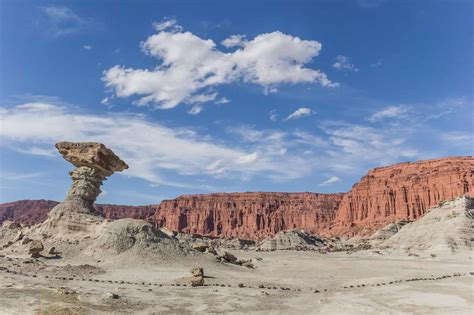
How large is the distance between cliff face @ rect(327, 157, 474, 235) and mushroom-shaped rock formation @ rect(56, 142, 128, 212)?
11507cm

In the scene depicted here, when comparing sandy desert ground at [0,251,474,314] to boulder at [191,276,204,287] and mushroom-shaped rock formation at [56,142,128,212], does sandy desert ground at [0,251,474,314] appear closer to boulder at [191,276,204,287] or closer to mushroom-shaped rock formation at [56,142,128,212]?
boulder at [191,276,204,287]

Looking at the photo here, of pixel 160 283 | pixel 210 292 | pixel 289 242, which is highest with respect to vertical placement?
pixel 289 242

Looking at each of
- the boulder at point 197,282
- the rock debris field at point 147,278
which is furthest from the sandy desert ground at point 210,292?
the boulder at point 197,282

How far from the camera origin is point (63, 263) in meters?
31.8

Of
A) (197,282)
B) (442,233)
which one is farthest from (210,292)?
(442,233)

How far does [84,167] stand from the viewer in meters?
41.4

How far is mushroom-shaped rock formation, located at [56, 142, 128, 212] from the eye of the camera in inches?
1609

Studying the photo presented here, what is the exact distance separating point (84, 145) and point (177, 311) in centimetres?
2766

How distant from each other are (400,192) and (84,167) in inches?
5497

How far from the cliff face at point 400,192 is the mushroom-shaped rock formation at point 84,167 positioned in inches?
4530

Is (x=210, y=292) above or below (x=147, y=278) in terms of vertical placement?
below

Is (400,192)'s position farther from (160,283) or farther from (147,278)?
(160,283)

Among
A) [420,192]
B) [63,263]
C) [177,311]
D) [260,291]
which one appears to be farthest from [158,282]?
[420,192]

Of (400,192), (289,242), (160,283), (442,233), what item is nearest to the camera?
(160,283)
